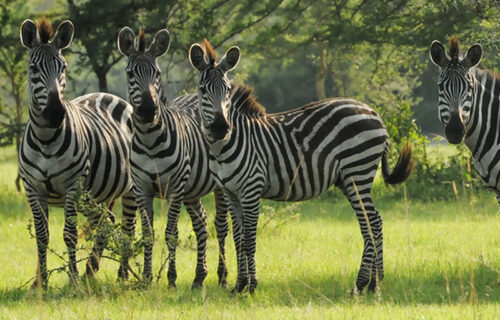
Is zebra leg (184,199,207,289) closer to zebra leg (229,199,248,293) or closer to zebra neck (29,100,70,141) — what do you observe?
zebra leg (229,199,248,293)

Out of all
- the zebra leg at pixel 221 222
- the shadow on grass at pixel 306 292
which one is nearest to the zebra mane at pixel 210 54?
the zebra leg at pixel 221 222

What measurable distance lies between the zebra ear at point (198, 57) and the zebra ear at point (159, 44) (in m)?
0.57

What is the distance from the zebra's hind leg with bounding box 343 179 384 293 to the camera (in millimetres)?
8344

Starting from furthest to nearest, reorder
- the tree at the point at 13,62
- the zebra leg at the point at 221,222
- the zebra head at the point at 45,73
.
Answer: the tree at the point at 13,62, the zebra leg at the point at 221,222, the zebra head at the point at 45,73

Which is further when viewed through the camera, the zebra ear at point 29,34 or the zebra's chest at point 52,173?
the zebra's chest at point 52,173

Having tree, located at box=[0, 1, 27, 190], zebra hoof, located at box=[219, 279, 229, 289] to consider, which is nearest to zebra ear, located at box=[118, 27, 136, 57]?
zebra hoof, located at box=[219, 279, 229, 289]

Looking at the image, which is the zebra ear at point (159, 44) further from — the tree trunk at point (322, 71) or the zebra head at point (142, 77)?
the tree trunk at point (322, 71)

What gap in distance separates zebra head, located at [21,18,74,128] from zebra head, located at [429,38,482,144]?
419cm

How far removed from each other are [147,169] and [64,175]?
951 millimetres

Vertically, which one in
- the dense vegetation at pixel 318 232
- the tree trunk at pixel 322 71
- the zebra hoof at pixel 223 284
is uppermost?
the tree trunk at pixel 322 71

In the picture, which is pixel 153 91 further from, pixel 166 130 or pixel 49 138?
pixel 49 138

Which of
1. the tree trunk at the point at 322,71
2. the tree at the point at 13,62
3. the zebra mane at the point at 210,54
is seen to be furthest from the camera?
the tree trunk at the point at 322,71

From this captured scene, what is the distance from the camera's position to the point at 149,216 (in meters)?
8.41

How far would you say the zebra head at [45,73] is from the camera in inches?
303
